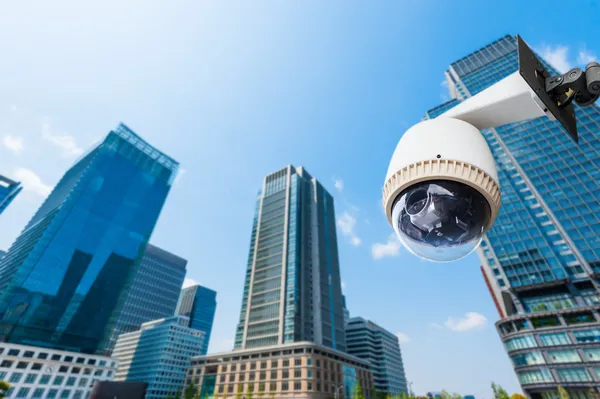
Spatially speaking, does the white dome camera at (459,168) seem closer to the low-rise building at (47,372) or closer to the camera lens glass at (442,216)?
the camera lens glass at (442,216)

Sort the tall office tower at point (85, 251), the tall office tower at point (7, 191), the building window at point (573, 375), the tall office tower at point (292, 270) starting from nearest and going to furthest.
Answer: the building window at point (573, 375) < the tall office tower at point (85, 251) < the tall office tower at point (292, 270) < the tall office tower at point (7, 191)

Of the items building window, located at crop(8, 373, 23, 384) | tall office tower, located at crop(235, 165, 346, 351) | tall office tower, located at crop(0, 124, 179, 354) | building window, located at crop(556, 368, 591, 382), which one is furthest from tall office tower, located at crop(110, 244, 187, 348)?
building window, located at crop(556, 368, 591, 382)

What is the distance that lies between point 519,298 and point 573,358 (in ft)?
34.9

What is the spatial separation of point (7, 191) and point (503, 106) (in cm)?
12576

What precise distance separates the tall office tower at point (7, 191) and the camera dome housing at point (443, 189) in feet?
401

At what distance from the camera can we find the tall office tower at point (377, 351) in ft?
303

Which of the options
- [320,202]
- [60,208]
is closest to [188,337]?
[60,208]

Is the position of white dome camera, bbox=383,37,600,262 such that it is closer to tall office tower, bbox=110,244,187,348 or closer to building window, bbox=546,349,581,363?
building window, bbox=546,349,581,363

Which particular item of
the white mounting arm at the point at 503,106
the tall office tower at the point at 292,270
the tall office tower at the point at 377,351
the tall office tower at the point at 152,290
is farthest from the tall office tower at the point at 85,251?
the white mounting arm at the point at 503,106

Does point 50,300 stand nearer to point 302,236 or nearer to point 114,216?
point 114,216

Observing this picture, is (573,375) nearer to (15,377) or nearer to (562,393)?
(562,393)

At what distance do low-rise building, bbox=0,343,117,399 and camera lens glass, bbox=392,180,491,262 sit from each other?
7478 cm

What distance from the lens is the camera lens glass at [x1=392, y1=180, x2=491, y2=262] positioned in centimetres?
136

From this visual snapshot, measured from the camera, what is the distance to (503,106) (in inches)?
62.1
